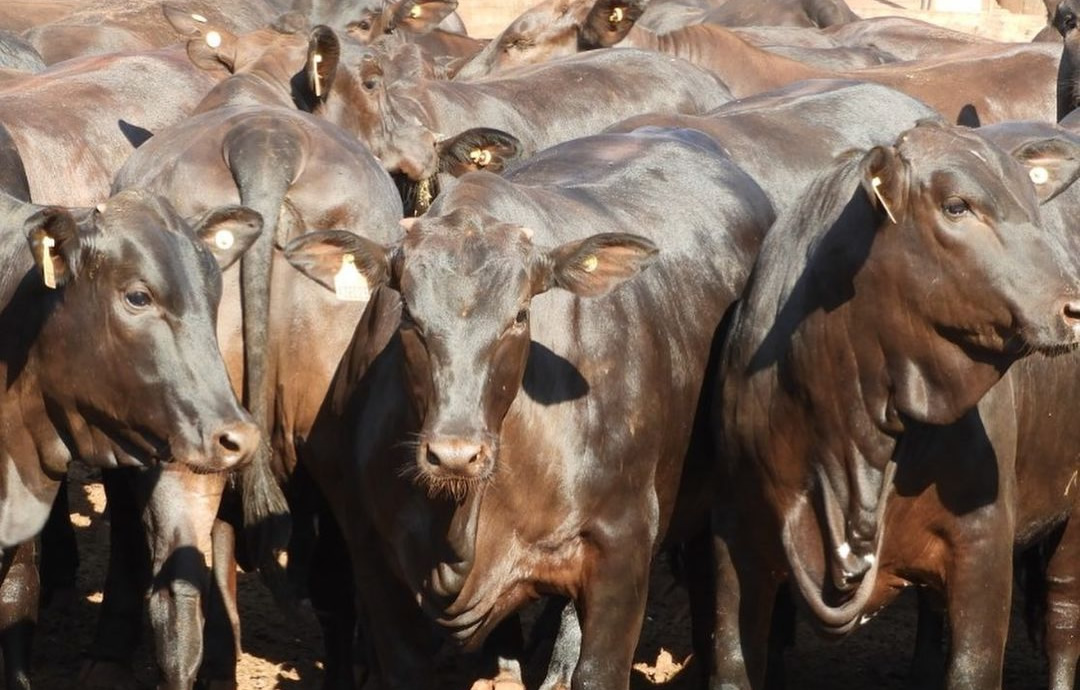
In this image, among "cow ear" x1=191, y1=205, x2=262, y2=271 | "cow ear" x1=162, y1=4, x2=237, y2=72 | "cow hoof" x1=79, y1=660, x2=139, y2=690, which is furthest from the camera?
"cow ear" x1=162, y1=4, x2=237, y2=72

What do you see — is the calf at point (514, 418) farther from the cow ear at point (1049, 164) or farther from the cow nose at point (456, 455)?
the cow ear at point (1049, 164)

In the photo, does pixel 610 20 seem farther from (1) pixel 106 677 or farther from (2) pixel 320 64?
(1) pixel 106 677

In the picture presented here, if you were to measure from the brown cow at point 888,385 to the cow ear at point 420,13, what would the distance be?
590 cm

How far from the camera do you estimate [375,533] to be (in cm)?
699

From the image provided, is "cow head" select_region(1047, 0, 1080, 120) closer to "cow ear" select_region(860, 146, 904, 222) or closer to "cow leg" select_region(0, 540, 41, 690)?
"cow ear" select_region(860, 146, 904, 222)

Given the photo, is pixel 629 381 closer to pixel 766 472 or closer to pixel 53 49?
pixel 766 472

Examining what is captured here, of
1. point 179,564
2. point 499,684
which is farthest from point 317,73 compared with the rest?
point 179,564

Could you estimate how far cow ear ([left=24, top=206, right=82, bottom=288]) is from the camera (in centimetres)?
627

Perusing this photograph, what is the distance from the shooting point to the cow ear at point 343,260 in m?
6.39

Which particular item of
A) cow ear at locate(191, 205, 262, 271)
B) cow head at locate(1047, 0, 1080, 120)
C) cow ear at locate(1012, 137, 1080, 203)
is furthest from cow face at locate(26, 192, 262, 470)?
cow head at locate(1047, 0, 1080, 120)

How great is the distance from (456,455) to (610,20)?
25.2ft

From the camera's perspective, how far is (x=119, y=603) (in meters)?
8.41

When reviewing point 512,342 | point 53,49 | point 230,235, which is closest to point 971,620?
point 512,342

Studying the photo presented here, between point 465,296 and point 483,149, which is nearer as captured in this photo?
point 465,296
